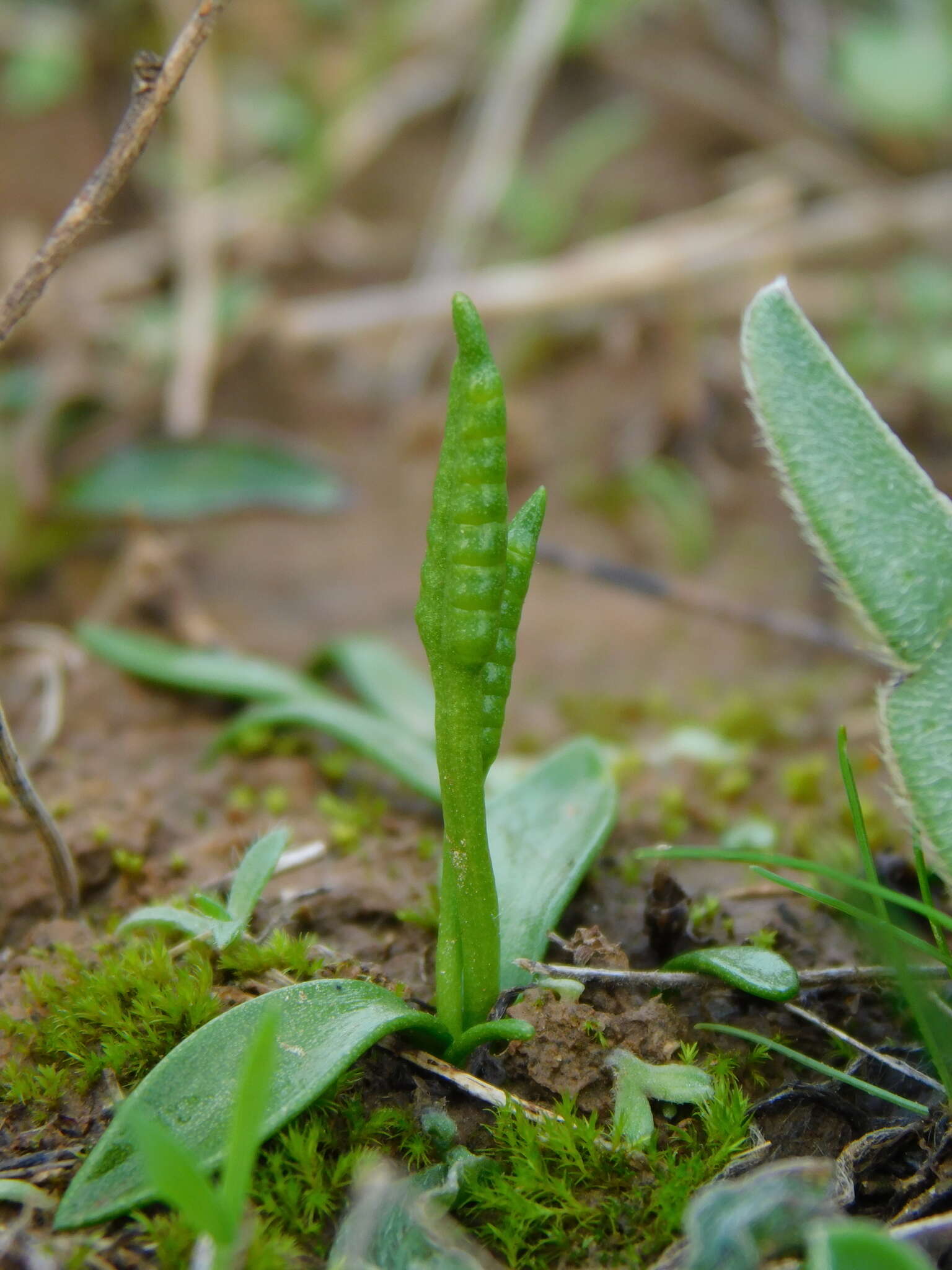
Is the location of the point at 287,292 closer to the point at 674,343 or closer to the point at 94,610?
the point at 674,343

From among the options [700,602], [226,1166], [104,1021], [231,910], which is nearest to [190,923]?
[231,910]

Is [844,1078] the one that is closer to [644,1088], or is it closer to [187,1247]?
[644,1088]

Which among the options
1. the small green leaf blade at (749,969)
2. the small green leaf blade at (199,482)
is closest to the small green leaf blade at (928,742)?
the small green leaf blade at (749,969)

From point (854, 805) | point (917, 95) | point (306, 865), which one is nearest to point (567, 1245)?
point (854, 805)

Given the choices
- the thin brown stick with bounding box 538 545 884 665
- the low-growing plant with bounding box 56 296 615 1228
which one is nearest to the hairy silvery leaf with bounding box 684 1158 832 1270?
the low-growing plant with bounding box 56 296 615 1228

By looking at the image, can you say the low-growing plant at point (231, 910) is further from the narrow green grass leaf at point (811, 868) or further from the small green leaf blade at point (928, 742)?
the small green leaf blade at point (928, 742)
